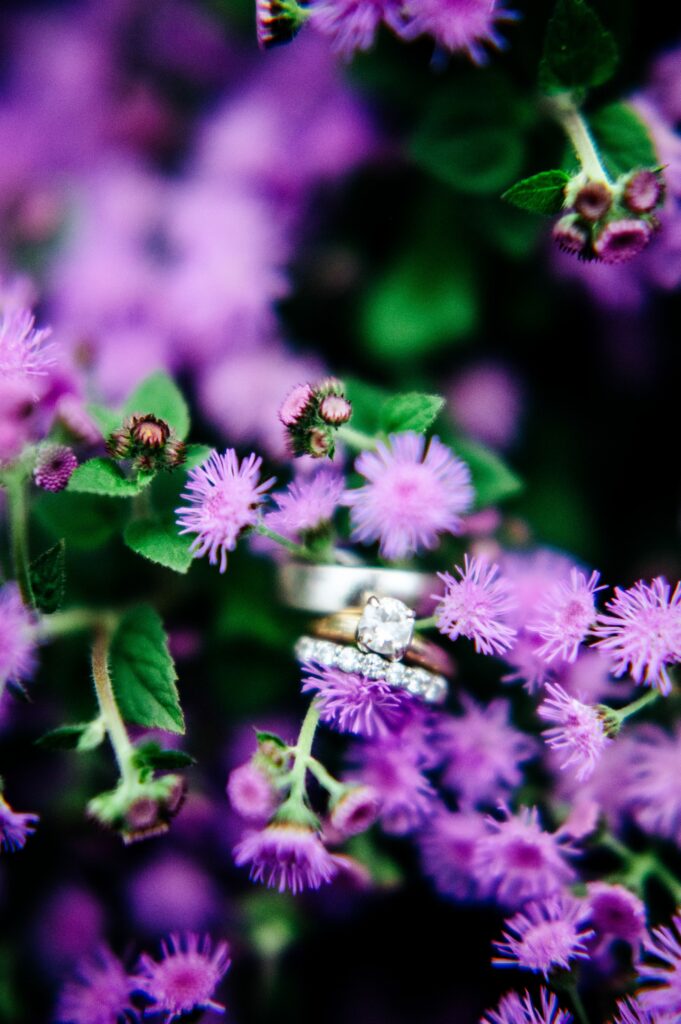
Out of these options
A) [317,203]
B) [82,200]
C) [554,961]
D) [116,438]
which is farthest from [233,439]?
[554,961]

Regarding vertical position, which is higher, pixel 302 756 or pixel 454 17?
pixel 454 17

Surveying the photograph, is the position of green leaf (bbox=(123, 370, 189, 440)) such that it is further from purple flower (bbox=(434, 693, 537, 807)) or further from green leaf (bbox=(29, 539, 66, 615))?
purple flower (bbox=(434, 693, 537, 807))

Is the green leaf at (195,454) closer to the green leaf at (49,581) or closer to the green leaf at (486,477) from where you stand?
the green leaf at (49,581)

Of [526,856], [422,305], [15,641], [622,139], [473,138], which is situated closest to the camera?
[15,641]

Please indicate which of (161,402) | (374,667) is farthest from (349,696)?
(161,402)

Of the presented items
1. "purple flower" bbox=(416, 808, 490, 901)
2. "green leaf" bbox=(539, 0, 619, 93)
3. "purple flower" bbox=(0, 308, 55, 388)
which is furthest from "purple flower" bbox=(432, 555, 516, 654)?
"green leaf" bbox=(539, 0, 619, 93)

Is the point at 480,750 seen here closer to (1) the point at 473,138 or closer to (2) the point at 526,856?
(2) the point at 526,856

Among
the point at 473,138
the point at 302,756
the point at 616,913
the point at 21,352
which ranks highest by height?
the point at 473,138
